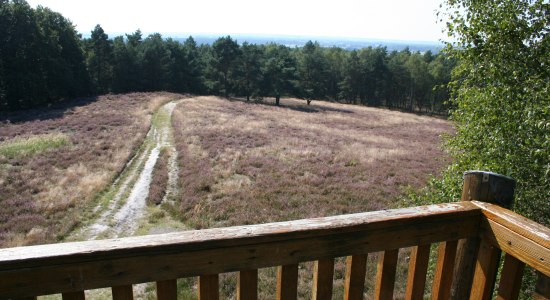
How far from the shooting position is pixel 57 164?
65.9 ft

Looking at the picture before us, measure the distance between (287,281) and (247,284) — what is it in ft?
0.83

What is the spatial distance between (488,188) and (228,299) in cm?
700

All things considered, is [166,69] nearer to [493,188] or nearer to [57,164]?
[57,164]

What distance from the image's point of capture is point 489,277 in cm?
262

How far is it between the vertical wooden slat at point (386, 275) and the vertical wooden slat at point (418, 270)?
0.17 m

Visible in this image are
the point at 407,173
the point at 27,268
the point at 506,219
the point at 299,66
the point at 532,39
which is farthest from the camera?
the point at 299,66

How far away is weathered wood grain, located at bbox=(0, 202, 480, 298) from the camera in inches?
71.5

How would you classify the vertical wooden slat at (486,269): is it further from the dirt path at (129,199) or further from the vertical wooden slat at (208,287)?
the dirt path at (129,199)

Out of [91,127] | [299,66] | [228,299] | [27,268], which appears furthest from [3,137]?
[299,66]

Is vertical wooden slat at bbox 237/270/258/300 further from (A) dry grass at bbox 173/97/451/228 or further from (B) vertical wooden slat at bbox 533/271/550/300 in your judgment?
(A) dry grass at bbox 173/97/451/228

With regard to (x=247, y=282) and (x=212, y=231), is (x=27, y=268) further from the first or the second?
(x=247, y=282)

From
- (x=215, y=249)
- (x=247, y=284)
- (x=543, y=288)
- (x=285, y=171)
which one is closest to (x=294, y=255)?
(x=247, y=284)

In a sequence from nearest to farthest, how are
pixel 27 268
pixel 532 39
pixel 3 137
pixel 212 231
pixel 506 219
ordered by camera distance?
pixel 27 268 < pixel 212 231 < pixel 506 219 < pixel 532 39 < pixel 3 137

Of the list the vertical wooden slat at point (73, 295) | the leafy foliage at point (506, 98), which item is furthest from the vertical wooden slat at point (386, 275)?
the leafy foliage at point (506, 98)
